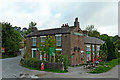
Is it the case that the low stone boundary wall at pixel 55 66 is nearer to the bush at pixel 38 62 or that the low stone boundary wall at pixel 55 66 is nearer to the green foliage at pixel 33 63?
the bush at pixel 38 62

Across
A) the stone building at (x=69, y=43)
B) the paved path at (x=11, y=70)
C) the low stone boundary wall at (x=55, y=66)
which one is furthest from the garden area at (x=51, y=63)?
the stone building at (x=69, y=43)

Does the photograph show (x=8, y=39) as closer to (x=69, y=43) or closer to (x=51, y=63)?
(x=69, y=43)

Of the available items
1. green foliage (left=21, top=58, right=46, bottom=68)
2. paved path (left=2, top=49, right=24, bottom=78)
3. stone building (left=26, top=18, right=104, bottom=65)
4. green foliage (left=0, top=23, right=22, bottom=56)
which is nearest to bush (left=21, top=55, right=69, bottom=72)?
green foliage (left=21, top=58, right=46, bottom=68)

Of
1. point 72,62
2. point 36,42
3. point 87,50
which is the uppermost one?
point 36,42

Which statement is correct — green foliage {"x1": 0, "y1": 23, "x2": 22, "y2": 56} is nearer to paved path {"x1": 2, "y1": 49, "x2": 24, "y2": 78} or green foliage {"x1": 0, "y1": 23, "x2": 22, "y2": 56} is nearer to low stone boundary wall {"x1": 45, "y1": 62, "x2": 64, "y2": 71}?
paved path {"x1": 2, "y1": 49, "x2": 24, "y2": 78}

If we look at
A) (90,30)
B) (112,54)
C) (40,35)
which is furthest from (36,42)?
(90,30)

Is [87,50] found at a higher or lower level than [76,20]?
lower

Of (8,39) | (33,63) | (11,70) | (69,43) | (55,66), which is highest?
(8,39)

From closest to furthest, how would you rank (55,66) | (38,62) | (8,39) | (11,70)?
(11,70) < (55,66) < (38,62) < (8,39)

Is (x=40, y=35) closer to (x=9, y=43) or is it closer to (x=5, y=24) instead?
(x=9, y=43)

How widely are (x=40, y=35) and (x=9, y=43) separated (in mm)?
11715

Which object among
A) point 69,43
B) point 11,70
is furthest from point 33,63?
point 69,43

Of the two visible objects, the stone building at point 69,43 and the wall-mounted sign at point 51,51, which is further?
the stone building at point 69,43

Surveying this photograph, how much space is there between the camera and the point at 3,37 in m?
30.8
